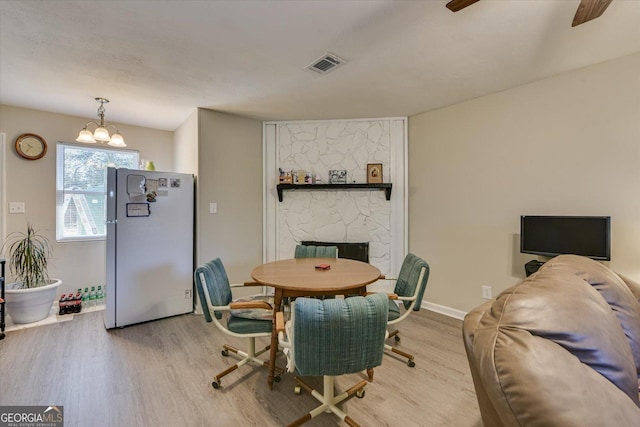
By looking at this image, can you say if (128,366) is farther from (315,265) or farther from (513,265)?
(513,265)

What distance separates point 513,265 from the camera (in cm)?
273

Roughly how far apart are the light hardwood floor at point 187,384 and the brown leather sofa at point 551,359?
106cm

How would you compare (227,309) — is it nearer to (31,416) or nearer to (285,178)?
(31,416)

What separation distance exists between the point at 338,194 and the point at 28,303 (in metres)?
3.50

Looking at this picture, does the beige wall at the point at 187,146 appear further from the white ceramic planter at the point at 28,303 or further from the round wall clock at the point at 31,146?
the white ceramic planter at the point at 28,303

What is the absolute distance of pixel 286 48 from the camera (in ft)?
6.69

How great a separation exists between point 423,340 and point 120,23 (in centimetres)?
333

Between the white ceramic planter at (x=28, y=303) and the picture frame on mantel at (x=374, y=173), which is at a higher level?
the picture frame on mantel at (x=374, y=173)

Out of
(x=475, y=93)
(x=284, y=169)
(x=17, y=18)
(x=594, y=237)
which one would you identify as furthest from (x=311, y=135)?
(x=594, y=237)

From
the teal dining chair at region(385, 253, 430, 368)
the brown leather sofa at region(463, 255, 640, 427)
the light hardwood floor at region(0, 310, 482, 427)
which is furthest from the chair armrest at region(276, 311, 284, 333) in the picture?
the brown leather sofa at region(463, 255, 640, 427)

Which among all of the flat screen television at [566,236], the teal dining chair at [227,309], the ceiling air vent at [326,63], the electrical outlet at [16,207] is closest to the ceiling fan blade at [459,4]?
the ceiling air vent at [326,63]

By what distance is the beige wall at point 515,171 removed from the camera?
2.17 meters

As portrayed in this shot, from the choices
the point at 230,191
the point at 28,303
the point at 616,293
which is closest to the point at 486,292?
the point at 616,293

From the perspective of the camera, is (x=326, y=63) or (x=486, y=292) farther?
(x=486, y=292)
